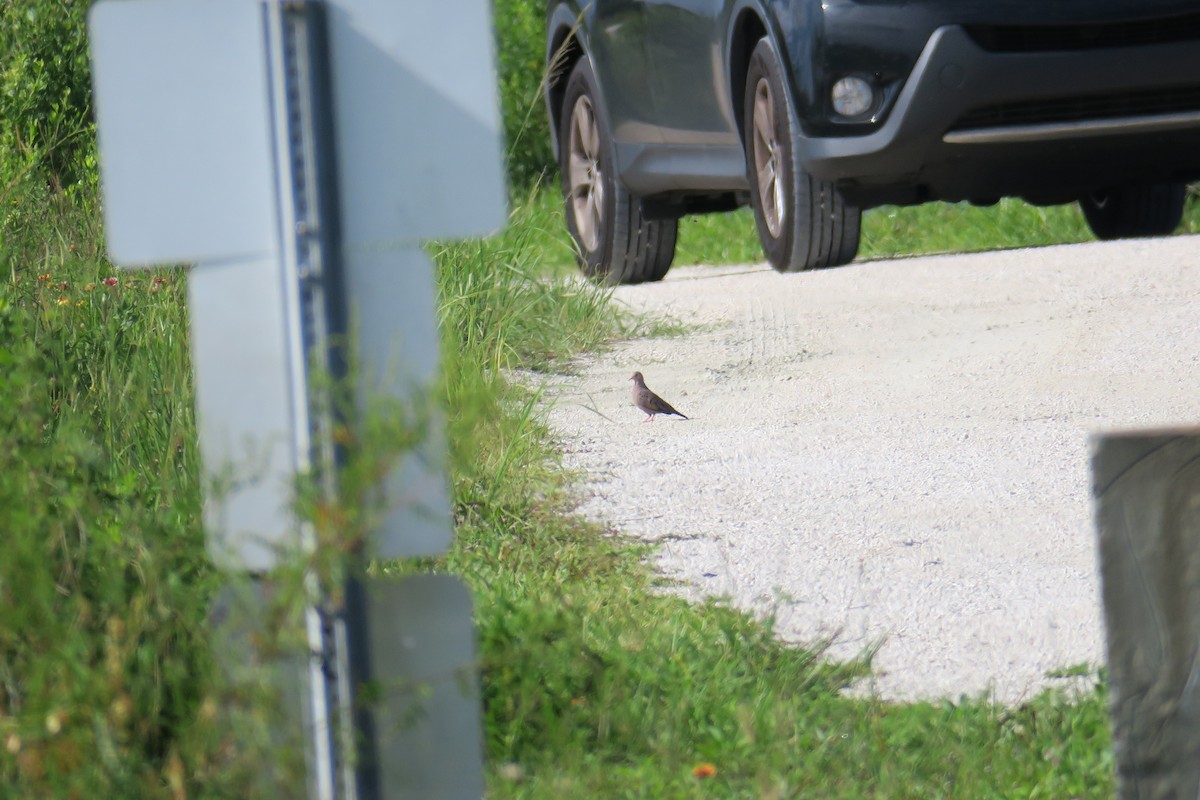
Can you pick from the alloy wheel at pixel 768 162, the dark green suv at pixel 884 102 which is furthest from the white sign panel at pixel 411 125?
the alloy wheel at pixel 768 162

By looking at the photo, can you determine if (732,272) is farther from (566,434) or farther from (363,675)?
(363,675)

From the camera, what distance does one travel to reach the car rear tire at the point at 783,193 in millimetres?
6434

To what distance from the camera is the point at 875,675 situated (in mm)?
3273

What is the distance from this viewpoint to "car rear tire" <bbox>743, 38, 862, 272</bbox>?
6.43 meters

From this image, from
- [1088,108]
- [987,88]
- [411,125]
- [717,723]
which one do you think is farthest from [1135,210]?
[411,125]

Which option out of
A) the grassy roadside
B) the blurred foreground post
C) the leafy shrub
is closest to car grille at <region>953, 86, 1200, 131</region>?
the grassy roadside

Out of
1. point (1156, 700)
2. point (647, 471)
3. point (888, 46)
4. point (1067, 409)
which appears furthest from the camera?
point (888, 46)

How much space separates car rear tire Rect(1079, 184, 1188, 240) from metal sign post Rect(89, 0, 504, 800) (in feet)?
21.7

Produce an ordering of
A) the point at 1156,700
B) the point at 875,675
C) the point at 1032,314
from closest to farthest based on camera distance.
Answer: the point at 1156,700
the point at 875,675
the point at 1032,314

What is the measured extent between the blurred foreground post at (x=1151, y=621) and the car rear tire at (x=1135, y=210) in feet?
19.6

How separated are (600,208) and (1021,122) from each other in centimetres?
251

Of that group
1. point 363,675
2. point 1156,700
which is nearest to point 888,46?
point 1156,700

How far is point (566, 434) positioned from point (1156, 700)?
3.04m

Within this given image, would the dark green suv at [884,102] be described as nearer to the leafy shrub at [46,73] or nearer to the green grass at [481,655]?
the green grass at [481,655]
